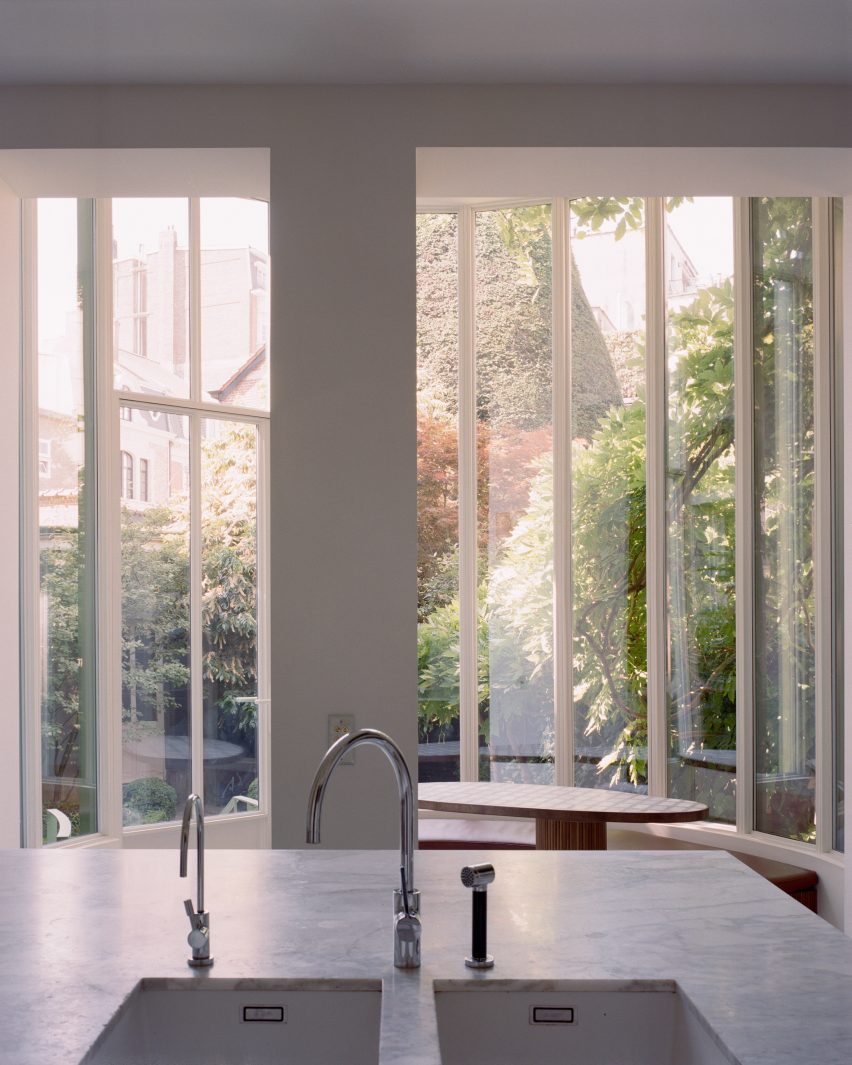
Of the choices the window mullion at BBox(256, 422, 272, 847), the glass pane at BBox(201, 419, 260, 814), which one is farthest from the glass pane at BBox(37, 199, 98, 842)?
the window mullion at BBox(256, 422, 272, 847)

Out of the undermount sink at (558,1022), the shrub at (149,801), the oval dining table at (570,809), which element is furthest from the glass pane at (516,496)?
the undermount sink at (558,1022)

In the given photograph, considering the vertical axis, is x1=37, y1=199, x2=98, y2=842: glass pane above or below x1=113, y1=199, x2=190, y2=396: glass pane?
below

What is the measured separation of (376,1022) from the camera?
5.01 feet

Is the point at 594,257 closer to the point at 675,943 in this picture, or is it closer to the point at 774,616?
the point at 774,616

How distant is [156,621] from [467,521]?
1685 mm

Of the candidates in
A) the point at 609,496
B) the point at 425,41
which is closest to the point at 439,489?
the point at 609,496

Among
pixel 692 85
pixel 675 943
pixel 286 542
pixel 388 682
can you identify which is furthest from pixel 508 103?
pixel 675 943

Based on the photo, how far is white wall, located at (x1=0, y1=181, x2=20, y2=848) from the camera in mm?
3449

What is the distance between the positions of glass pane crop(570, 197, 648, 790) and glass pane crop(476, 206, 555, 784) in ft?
0.54

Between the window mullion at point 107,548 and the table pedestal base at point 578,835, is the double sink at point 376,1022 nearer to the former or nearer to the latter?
the table pedestal base at point 578,835

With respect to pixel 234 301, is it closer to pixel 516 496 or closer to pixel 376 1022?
pixel 516 496

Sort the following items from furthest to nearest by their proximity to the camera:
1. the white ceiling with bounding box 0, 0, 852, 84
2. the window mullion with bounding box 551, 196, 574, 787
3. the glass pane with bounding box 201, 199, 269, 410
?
the window mullion with bounding box 551, 196, 574, 787, the glass pane with bounding box 201, 199, 269, 410, the white ceiling with bounding box 0, 0, 852, 84

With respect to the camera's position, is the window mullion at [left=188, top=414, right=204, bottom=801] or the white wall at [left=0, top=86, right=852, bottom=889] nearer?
the white wall at [left=0, top=86, right=852, bottom=889]

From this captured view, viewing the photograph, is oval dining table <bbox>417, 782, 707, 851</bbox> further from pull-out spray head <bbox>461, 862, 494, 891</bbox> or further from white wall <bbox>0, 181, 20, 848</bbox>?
pull-out spray head <bbox>461, 862, 494, 891</bbox>
